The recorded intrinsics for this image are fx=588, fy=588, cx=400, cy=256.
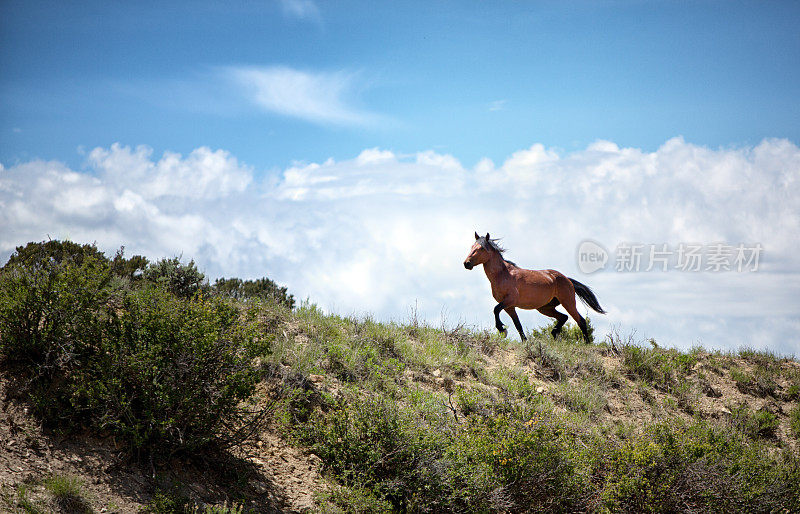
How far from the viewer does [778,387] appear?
14.2m

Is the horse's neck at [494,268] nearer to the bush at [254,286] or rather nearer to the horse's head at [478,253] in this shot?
the horse's head at [478,253]

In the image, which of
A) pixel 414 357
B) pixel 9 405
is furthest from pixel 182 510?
pixel 414 357

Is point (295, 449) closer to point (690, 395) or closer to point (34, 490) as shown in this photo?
point (34, 490)

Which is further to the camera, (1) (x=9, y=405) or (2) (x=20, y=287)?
(2) (x=20, y=287)

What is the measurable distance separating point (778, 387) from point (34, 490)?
15245 millimetres

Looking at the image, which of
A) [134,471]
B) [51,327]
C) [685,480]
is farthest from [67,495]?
[685,480]

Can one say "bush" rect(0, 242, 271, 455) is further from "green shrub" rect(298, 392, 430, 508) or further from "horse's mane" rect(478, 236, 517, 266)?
"horse's mane" rect(478, 236, 517, 266)

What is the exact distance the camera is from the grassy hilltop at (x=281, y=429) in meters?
6.66

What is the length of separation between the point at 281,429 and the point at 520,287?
308 inches

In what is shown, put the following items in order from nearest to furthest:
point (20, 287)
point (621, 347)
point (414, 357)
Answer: point (20, 287), point (414, 357), point (621, 347)

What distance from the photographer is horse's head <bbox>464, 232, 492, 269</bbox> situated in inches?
543

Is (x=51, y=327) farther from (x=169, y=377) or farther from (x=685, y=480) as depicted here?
(x=685, y=480)

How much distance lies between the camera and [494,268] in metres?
14.1

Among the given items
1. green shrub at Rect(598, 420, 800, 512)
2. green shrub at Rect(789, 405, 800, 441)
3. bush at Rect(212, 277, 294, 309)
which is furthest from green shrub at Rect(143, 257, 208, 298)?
green shrub at Rect(789, 405, 800, 441)
